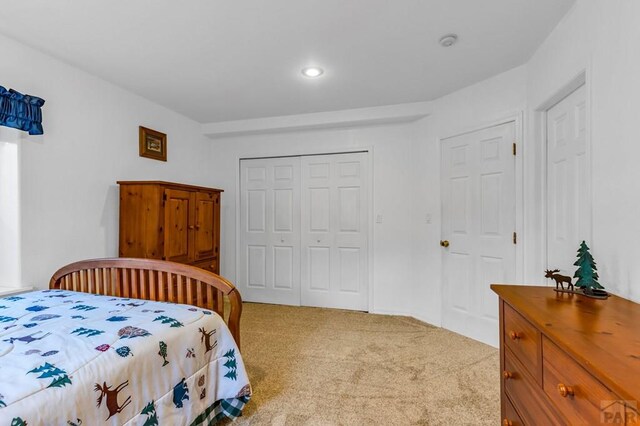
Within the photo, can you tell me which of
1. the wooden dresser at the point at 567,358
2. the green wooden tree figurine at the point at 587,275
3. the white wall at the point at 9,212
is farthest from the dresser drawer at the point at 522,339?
the white wall at the point at 9,212

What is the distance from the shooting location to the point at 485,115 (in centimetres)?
276

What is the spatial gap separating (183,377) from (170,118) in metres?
2.95

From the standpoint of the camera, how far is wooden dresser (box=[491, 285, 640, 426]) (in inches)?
27.0

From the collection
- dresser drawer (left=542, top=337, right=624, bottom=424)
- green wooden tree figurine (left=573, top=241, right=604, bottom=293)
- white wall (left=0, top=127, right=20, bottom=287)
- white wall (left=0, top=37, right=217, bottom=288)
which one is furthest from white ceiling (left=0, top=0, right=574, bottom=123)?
dresser drawer (left=542, top=337, right=624, bottom=424)

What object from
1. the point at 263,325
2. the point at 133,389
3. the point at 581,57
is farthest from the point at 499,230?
the point at 133,389

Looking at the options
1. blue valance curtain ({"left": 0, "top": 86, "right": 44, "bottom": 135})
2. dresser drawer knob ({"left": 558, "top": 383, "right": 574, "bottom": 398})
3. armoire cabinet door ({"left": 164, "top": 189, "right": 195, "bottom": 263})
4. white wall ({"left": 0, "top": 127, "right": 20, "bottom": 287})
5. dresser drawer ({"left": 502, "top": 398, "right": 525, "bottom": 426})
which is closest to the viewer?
dresser drawer knob ({"left": 558, "top": 383, "right": 574, "bottom": 398})

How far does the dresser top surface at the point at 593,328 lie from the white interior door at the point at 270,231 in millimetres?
2864

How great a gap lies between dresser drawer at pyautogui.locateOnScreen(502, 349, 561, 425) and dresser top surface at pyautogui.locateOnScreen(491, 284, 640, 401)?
0.23m

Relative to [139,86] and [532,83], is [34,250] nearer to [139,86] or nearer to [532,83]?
[139,86]

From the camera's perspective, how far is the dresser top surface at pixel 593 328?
686 millimetres

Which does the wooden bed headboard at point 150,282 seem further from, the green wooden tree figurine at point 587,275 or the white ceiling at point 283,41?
the green wooden tree figurine at point 587,275

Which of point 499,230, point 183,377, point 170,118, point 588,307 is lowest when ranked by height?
point 183,377

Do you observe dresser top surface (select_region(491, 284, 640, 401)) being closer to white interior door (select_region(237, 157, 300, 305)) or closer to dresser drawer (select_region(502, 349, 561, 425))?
dresser drawer (select_region(502, 349, 561, 425))

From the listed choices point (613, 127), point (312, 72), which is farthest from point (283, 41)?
point (613, 127)
